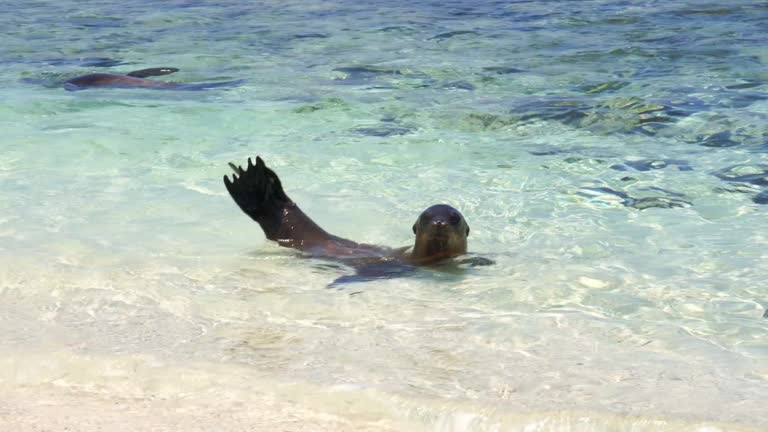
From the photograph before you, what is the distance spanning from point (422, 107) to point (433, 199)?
2.73 metres

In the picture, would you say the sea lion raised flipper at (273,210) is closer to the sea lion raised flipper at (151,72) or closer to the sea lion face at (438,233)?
the sea lion face at (438,233)

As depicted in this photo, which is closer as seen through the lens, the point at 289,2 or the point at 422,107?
the point at 422,107

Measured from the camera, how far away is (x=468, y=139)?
779 centimetres

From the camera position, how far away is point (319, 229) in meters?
5.39

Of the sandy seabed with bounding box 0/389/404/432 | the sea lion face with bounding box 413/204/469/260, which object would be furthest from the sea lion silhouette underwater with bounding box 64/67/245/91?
the sandy seabed with bounding box 0/389/404/432

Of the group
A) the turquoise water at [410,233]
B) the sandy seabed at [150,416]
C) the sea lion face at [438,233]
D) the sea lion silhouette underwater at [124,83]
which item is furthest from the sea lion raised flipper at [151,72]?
the sandy seabed at [150,416]

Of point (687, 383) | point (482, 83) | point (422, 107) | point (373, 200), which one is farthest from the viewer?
point (482, 83)

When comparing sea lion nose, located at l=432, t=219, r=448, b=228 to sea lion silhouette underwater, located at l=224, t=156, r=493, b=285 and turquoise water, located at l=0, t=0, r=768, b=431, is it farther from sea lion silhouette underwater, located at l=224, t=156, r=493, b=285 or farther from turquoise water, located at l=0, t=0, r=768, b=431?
turquoise water, located at l=0, t=0, r=768, b=431

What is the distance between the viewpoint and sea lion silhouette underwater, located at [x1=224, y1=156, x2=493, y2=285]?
488 cm

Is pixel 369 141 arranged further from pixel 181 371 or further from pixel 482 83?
pixel 181 371

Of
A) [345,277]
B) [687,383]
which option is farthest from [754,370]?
[345,277]

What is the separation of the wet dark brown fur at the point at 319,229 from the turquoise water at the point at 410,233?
13cm

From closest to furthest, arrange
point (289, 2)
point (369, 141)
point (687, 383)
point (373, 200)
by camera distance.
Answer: point (687, 383) → point (373, 200) → point (369, 141) → point (289, 2)

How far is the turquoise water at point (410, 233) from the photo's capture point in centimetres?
354
